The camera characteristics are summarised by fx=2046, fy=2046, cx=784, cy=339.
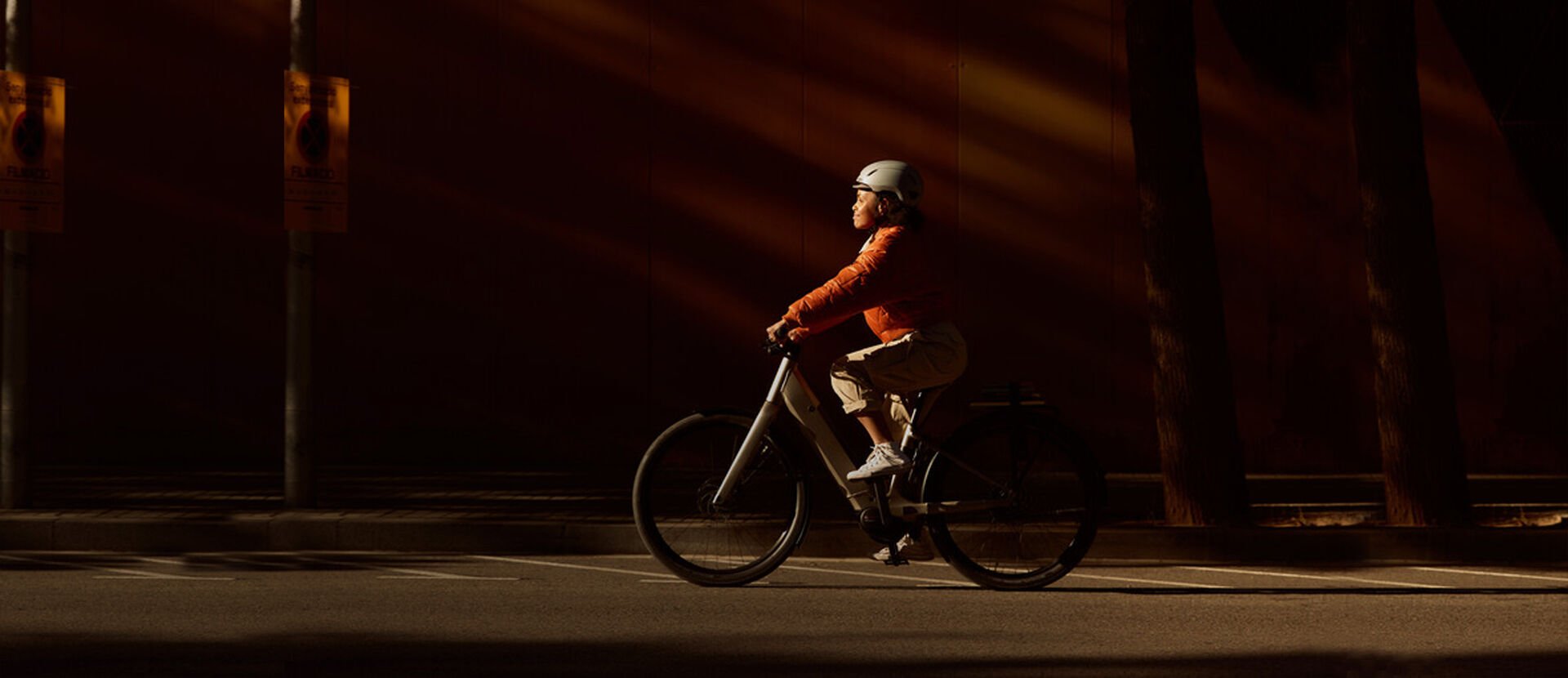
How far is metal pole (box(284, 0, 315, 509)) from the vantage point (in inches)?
428

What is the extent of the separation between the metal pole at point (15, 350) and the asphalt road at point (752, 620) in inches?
59.2

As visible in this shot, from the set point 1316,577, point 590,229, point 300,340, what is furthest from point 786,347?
point 590,229

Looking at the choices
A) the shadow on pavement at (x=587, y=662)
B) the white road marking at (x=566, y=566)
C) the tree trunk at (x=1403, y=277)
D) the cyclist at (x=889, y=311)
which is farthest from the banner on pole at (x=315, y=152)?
the tree trunk at (x=1403, y=277)

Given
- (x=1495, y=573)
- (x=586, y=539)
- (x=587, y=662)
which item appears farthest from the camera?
(x=586, y=539)

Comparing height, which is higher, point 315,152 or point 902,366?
point 315,152

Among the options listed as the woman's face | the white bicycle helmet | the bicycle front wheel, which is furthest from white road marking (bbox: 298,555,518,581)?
the white bicycle helmet

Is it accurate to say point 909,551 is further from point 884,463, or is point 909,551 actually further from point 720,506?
point 720,506

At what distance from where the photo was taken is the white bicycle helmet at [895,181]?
818 centimetres

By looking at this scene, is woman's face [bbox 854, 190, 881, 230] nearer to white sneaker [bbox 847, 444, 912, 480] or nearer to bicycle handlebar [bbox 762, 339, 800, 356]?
bicycle handlebar [bbox 762, 339, 800, 356]

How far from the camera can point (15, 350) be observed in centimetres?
1097

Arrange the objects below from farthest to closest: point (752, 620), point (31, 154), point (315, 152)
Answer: point (315, 152), point (31, 154), point (752, 620)

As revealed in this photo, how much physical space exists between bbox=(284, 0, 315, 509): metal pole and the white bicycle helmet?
3958 mm

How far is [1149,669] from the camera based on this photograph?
6.50 m

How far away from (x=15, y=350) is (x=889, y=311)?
17.3ft
